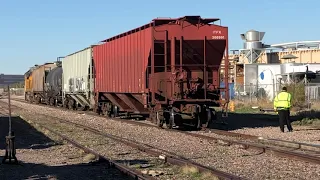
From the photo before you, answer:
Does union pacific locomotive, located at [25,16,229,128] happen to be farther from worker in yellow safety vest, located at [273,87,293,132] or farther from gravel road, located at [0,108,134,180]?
gravel road, located at [0,108,134,180]

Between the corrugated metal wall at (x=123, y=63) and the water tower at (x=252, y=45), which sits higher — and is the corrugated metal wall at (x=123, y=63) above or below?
below

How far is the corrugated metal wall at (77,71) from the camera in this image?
99.4 ft

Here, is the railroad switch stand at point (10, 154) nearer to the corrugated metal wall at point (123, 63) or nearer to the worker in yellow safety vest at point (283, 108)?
the corrugated metal wall at point (123, 63)

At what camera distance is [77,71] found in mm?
33312

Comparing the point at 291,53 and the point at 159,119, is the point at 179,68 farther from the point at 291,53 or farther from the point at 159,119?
the point at 291,53

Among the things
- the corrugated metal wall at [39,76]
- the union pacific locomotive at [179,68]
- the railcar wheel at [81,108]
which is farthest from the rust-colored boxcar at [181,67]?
the corrugated metal wall at [39,76]

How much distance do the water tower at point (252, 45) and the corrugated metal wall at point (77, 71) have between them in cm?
3276

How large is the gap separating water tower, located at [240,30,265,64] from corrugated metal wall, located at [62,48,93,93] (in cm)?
3276

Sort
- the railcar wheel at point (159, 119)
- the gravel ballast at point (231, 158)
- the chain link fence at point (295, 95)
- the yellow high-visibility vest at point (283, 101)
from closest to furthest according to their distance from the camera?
the gravel ballast at point (231, 158) → the yellow high-visibility vest at point (283, 101) → the railcar wheel at point (159, 119) → the chain link fence at point (295, 95)

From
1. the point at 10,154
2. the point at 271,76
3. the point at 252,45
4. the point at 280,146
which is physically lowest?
the point at 280,146

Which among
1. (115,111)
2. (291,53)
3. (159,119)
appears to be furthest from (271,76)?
(159,119)

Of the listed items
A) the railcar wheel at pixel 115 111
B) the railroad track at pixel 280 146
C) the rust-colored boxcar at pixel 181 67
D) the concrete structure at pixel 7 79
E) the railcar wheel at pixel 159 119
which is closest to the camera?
the railroad track at pixel 280 146

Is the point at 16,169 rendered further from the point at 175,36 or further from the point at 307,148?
the point at 175,36

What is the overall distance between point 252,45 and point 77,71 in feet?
126
